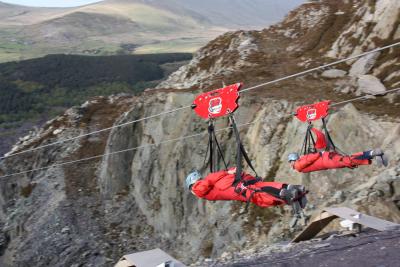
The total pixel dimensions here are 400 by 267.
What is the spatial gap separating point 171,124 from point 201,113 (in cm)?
1986

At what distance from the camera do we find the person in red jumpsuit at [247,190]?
37.1ft

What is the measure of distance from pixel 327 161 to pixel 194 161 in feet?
46.9

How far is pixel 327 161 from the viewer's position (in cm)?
1856

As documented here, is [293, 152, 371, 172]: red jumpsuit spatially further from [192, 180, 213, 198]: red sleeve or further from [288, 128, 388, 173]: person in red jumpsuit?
[192, 180, 213, 198]: red sleeve

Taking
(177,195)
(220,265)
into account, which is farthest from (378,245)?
(177,195)

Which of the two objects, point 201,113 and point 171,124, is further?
point 171,124

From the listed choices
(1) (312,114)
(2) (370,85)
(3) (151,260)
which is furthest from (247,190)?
(2) (370,85)

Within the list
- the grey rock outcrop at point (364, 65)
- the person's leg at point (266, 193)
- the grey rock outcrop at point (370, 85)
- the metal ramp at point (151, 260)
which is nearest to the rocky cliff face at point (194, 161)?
the grey rock outcrop at point (364, 65)

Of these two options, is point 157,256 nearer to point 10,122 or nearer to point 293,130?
point 293,130

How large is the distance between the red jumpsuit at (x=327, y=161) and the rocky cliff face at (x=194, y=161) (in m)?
1.93

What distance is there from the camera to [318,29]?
42.8m

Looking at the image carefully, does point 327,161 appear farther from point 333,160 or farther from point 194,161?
point 194,161

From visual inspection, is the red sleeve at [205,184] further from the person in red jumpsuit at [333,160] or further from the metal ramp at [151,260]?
the person in red jumpsuit at [333,160]

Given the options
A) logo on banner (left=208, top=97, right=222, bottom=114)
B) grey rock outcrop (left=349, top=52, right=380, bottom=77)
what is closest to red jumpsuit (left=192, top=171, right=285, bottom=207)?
logo on banner (left=208, top=97, right=222, bottom=114)
